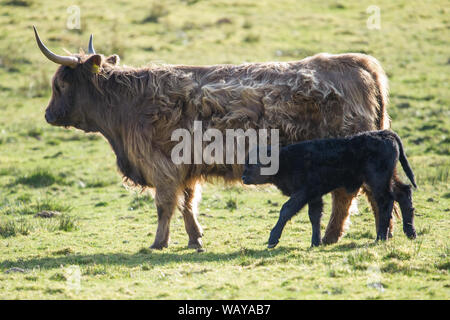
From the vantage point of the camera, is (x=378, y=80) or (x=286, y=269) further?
(x=378, y=80)

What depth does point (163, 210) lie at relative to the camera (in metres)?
7.48

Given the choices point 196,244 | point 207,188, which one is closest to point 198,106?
point 196,244

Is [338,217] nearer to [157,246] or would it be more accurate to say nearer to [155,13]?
[157,246]

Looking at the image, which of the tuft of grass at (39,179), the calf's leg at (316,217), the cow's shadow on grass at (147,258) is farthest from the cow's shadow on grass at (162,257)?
the tuft of grass at (39,179)

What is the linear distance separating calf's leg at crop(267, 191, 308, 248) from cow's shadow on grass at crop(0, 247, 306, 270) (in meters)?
0.15

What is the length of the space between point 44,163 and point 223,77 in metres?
5.61

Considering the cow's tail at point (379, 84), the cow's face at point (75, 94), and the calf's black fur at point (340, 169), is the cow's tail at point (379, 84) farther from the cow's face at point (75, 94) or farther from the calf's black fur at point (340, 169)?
the cow's face at point (75, 94)

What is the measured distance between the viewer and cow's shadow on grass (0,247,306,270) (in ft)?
21.8

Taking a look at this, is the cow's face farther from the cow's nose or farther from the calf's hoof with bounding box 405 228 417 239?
the calf's hoof with bounding box 405 228 417 239

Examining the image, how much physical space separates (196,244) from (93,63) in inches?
91.1

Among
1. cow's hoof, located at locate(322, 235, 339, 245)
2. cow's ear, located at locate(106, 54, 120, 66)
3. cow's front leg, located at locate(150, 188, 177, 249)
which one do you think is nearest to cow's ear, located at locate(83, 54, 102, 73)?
cow's ear, located at locate(106, 54, 120, 66)
